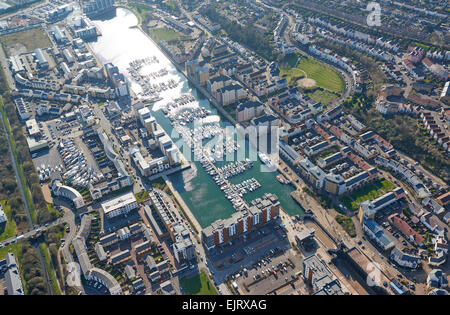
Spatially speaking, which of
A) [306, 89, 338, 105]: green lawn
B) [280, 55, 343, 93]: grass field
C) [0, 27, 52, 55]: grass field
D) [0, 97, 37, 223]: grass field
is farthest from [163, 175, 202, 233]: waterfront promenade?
[0, 27, 52, 55]: grass field

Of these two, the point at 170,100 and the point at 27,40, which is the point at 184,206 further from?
the point at 27,40

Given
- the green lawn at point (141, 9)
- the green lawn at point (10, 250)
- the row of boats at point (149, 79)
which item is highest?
the green lawn at point (141, 9)

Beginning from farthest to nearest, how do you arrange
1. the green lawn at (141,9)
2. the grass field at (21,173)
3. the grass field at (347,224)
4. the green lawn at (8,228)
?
the green lawn at (141,9)
the grass field at (21,173)
the green lawn at (8,228)
the grass field at (347,224)

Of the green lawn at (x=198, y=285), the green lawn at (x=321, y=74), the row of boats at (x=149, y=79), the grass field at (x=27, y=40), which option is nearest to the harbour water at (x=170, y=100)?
the row of boats at (x=149, y=79)

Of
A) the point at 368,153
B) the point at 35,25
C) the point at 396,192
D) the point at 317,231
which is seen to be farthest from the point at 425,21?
the point at 35,25

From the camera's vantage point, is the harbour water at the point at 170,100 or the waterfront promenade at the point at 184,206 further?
the harbour water at the point at 170,100

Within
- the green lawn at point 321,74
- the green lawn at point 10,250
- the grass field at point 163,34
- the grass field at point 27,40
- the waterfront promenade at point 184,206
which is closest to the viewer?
the green lawn at point 10,250

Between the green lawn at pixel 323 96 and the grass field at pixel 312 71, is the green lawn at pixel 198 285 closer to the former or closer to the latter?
the green lawn at pixel 323 96

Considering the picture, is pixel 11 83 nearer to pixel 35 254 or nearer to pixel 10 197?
Answer: pixel 10 197
